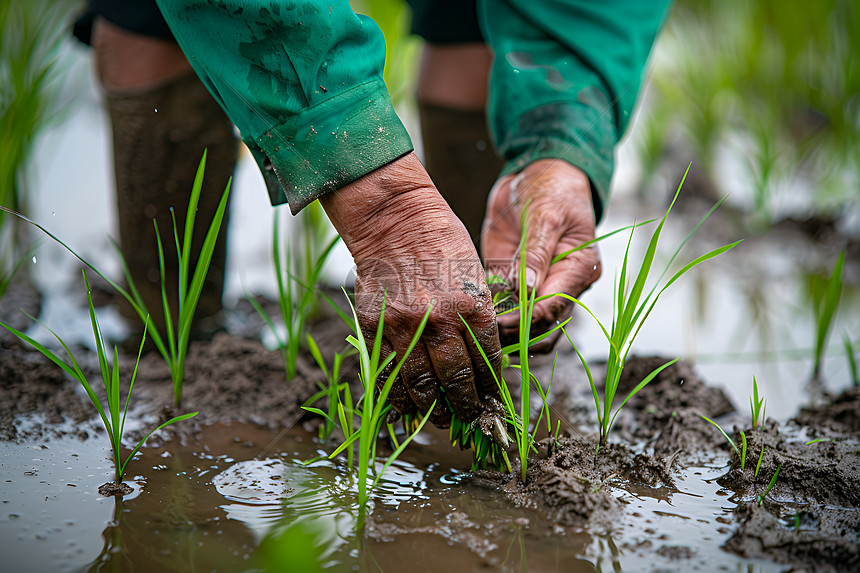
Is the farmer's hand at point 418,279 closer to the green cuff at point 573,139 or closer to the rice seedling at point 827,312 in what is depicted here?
the green cuff at point 573,139

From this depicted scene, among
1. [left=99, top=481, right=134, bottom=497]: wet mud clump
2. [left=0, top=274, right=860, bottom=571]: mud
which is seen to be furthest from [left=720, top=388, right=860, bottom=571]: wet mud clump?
[left=99, top=481, right=134, bottom=497]: wet mud clump

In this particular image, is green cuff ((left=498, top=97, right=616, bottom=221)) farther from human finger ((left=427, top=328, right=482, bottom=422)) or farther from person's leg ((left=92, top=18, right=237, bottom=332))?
person's leg ((left=92, top=18, right=237, bottom=332))

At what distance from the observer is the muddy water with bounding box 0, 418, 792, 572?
2.84 feet

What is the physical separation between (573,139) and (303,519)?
944 mm

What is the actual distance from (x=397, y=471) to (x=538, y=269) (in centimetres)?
46

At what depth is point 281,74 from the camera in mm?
973

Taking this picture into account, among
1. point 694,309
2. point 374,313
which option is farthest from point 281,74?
point 694,309

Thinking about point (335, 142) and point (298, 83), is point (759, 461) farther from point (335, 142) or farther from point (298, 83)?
point (298, 83)

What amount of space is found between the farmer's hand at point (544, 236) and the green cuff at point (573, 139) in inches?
1.0

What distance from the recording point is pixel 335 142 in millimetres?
985

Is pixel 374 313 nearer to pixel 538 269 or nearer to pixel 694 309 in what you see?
pixel 538 269

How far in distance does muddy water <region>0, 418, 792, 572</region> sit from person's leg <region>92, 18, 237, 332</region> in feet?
2.16

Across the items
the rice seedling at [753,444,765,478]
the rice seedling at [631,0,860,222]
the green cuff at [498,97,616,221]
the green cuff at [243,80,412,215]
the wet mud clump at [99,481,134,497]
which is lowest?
the wet mud clump at [99,481,134,497]

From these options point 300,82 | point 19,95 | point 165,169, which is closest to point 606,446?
point 300,82
